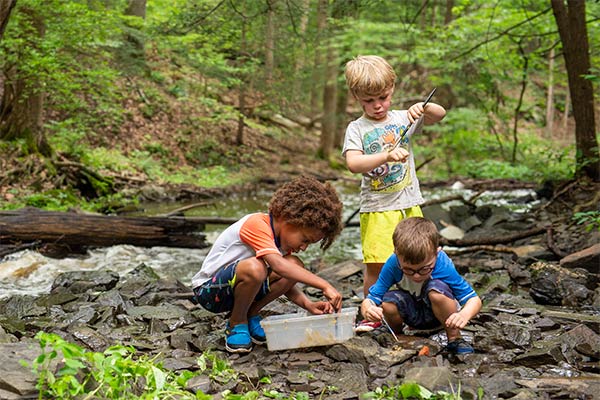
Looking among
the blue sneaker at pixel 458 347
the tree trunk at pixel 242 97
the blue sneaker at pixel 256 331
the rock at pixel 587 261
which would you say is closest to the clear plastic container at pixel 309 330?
the blue sneaker at pixel 256 331

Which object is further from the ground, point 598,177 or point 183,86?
point 183,86

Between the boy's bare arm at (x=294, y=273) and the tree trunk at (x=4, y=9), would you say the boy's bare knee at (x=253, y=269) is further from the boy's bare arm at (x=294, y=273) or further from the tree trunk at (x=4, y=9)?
the tree trunk at (x=4, y=9)

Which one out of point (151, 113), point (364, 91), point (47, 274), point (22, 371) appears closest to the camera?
point (22, 371)

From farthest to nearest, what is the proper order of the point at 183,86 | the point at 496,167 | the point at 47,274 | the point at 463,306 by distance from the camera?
the point at 183,86 < the point at 496,167 < the point at 47,274 < the point at 463,306

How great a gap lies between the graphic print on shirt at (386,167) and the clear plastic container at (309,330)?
98cm

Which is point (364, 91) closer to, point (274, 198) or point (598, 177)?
point (274, 198)

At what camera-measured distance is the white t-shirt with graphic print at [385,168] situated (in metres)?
3.84

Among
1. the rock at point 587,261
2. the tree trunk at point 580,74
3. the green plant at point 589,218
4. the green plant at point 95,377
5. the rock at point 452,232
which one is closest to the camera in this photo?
the green plant at point 95,377

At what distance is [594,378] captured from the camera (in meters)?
2.83

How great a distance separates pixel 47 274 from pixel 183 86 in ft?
49.0

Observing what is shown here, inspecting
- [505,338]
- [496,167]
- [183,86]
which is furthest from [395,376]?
[183,86]

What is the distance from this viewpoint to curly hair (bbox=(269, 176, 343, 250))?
3.18 m

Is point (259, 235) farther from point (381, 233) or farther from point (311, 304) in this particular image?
point (381, 233)

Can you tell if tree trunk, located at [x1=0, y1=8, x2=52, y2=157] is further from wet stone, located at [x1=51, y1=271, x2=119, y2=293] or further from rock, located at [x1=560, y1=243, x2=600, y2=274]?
rock, located at [x1=560, y1=243, x2=600, y2=274]
